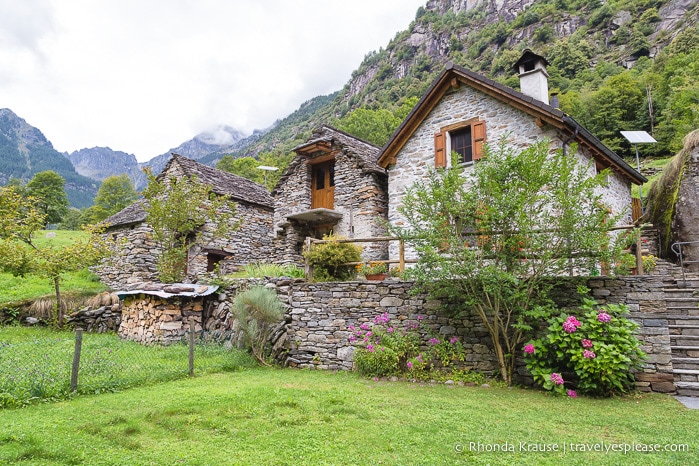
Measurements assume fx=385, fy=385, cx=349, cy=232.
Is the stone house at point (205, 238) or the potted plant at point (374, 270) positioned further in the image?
the stone house at point (205, 238)

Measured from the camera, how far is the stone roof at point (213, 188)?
18000 millimetres

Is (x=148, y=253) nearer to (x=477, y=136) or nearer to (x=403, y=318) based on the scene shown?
(x=403, y=318)

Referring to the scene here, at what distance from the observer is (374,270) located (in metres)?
10.8

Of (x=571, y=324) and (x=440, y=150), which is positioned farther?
(x=440, y=150)

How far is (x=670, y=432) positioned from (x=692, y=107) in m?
Answer: 25.3

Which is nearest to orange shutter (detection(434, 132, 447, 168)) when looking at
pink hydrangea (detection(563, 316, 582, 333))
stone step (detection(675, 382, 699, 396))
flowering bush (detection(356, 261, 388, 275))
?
flowering bush (detection(356, 261, 388, 275))

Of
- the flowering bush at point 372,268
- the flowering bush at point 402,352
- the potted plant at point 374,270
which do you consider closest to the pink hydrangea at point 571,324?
the flowering bush at point 402,352

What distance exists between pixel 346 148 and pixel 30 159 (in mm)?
142477

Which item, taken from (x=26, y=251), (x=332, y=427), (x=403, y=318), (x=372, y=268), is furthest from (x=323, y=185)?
(x=332, y=427)

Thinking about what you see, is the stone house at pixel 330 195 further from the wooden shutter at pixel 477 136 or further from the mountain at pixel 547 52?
the mountain at pixel 547 52

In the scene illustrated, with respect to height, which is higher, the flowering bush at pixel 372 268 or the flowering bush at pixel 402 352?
the flowering bush at pixel 372 268

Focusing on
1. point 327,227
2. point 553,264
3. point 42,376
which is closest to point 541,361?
point 553,264

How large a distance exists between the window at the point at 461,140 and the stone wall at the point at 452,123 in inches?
7.2

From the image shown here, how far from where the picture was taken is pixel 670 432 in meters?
4.59
